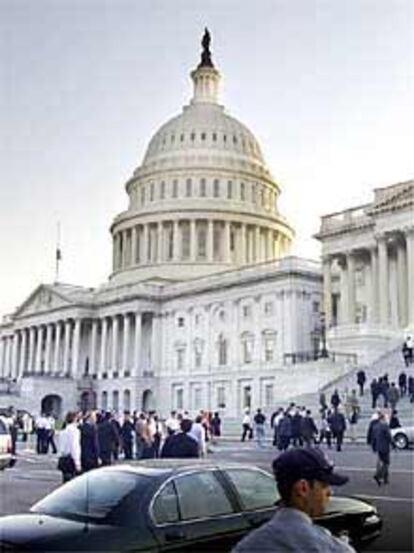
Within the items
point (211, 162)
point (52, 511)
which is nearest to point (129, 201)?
point (211, 162)

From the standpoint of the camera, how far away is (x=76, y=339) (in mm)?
74125

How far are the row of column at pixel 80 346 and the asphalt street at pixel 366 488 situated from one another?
154ft

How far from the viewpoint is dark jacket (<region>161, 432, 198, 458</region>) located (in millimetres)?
10297

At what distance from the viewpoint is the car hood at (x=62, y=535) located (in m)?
4.98

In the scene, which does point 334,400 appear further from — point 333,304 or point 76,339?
point 76,339

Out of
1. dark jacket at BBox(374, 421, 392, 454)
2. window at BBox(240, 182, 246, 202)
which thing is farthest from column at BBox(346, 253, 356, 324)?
dark jacket at BBox(374, 421, 392, 454)

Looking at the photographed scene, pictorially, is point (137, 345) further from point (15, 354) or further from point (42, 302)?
point (15, 354)

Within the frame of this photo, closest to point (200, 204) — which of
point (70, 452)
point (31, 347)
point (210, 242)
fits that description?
point (210, 242)

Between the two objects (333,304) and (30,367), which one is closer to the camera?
(333,304)

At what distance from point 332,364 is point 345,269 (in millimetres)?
11913

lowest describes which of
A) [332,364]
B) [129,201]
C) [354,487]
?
[354,487]

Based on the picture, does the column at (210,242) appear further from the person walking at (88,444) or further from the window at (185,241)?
the person walking at (88,444)

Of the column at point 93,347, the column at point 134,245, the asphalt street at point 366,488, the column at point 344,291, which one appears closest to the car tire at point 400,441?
the asphalt street at point 366,488

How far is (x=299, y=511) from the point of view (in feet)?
9.20
